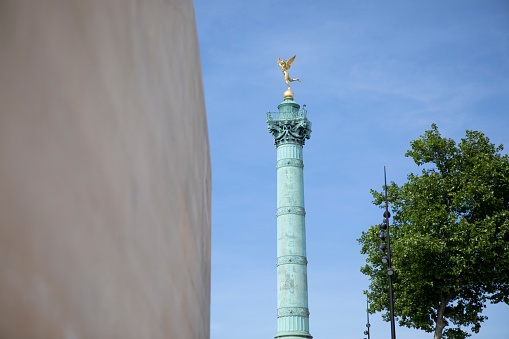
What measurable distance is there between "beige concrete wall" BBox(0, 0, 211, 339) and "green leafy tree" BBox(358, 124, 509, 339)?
26.9 metres

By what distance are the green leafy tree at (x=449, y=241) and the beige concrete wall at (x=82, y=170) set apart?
2691 cm

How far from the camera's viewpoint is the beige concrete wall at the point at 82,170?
0.99 metres

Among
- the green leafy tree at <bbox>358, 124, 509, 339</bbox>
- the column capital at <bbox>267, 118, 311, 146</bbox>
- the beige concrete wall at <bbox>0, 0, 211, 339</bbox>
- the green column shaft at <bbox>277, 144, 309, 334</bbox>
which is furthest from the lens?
the column capital at <bbox>267, 118, 311, 146</bbox>

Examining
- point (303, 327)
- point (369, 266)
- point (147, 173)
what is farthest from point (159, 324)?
point (303, 327)

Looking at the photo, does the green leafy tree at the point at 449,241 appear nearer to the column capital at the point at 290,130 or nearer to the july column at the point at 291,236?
the july column at the point at 291,236

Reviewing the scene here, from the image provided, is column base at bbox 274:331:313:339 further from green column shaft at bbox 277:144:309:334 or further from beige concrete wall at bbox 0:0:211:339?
beige concrete wall at bbox 0:0:211:339

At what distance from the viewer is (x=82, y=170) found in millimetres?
1271

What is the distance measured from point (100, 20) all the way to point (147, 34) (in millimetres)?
634

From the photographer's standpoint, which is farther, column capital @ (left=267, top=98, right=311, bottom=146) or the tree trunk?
column capital @ (left=267, top=98, right=311, bottom=146)

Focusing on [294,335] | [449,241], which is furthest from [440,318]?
[294,335]

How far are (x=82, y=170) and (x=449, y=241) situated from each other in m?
29.6

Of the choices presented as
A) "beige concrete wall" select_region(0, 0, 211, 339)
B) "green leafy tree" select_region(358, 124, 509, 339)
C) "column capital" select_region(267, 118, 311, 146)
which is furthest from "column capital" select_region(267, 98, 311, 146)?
"beige concrete wall" select_region(0, 0, 211, 339)

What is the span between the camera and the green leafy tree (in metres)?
28.1

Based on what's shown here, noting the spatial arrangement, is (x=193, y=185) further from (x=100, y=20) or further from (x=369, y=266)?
(x=369, y=266)
